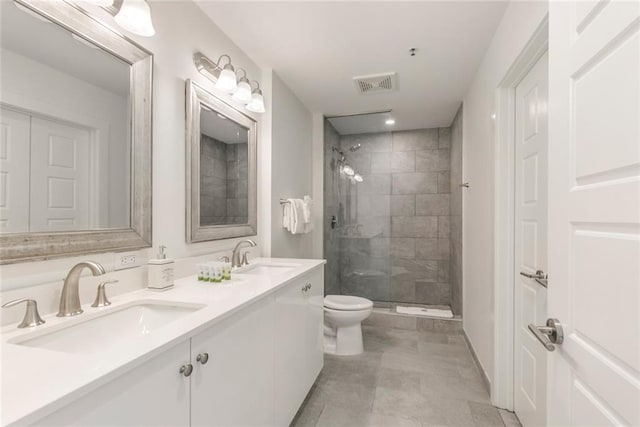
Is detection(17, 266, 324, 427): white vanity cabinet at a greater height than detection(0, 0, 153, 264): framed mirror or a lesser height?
lesser

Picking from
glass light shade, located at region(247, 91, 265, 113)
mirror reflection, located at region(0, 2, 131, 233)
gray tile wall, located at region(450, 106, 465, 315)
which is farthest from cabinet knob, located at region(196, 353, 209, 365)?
gray tile wall, located at region(450, 106, 465, 315)

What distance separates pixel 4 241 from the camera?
0.89m

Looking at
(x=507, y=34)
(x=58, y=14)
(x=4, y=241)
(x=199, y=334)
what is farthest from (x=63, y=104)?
(x=507, y=34)

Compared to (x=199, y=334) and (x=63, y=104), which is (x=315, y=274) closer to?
(x=199, y=334)

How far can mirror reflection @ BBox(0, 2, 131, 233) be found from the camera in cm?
92

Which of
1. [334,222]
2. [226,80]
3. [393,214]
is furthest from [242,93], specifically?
[393,214]

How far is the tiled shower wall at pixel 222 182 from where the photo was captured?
1.82 m

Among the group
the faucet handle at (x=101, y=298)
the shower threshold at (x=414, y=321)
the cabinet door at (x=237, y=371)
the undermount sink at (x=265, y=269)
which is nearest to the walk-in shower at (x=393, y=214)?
the shower threshold at (x=414, y=321)

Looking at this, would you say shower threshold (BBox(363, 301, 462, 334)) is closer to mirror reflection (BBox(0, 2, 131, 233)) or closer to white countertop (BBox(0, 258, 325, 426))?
white countertop (BBox(0, 258, 325, 426))

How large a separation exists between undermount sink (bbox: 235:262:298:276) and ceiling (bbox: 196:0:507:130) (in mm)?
1525

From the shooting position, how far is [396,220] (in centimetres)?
413

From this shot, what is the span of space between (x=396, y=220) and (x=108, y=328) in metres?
3.55

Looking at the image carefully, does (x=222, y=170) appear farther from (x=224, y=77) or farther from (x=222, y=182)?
(x=224, y=77)

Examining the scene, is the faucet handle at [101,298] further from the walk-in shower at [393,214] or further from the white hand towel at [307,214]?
the walk-in shower at [393,214]
